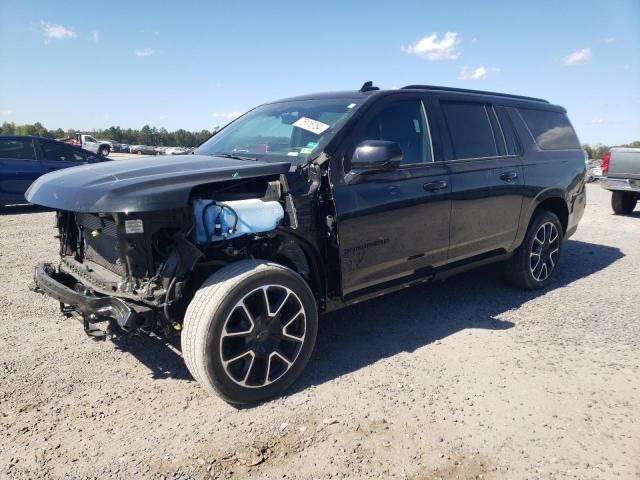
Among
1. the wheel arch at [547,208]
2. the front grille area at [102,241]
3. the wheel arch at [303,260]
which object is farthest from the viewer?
the wheel arch at [547,208]

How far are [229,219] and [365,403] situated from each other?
1389 mm

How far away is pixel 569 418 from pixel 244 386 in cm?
193

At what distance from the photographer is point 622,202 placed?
1095 cm

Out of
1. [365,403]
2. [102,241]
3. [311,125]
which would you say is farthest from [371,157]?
[102,241]

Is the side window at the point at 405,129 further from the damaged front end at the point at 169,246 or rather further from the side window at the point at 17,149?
the side window at the point at 17,149

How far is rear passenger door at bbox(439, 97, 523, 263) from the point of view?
159 inches

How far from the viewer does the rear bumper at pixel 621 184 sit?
1034cm

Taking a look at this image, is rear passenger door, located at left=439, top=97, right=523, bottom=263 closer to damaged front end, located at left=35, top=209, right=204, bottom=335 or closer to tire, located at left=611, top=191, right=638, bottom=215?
damaged front end, located at left=35, top=209, right=204, bottom=335

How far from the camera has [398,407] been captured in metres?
2.89

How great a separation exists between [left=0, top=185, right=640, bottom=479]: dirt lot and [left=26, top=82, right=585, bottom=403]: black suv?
1.06 feet

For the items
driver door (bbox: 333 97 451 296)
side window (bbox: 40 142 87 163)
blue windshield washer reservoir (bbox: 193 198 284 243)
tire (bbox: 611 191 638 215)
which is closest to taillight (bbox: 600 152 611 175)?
tire (bbox: 611 191 638 215)

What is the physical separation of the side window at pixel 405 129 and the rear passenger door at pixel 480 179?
0.84 feet

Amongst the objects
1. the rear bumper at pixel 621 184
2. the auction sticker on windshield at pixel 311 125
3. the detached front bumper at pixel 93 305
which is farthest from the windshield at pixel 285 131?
the rear bumper at pixel 621 184

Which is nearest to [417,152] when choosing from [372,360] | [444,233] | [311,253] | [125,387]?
[444,233]
